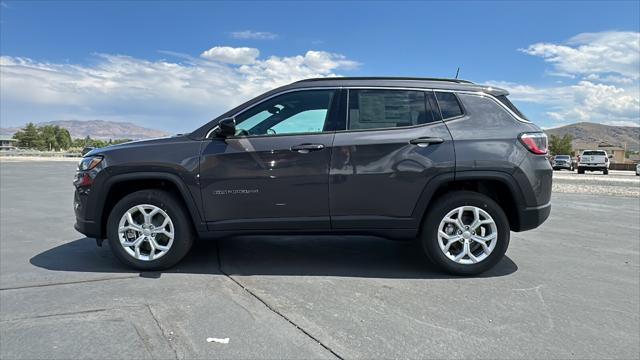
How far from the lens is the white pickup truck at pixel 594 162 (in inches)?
1291

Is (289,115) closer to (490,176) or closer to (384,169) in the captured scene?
(384,169)

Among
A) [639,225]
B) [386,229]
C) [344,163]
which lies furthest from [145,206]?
[639,225]

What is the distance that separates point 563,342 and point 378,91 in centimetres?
270

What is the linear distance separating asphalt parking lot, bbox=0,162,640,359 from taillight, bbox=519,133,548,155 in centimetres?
127

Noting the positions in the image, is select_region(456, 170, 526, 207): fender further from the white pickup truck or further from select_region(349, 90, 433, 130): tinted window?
the white pickup truck

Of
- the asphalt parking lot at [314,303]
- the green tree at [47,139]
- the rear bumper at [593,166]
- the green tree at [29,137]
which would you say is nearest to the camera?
the asphalt parking lot at [314,303]

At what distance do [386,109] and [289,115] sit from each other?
99cm

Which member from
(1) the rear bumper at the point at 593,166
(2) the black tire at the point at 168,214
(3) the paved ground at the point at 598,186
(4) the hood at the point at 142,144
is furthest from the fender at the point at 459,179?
(1) the rear bumper at the point at 593,166

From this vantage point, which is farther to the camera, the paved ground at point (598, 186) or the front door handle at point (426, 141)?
the paved ground at point (598, 186)

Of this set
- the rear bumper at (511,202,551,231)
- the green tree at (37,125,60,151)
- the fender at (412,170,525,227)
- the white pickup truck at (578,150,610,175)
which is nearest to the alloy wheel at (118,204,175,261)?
the fender at (412,170,525,227)

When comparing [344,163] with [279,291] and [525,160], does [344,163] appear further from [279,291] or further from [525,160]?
[525,160]

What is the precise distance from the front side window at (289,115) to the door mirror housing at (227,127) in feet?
0.40

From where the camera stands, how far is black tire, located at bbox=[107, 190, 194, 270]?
13.8 ft

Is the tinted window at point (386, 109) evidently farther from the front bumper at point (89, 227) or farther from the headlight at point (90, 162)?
the front bumper at point (89, 227)
